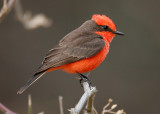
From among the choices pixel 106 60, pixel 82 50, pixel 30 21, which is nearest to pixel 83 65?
pixel 82 50

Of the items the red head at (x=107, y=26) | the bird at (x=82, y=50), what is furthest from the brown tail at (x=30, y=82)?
the red head at (x=107, y=26)

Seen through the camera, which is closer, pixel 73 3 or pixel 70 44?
pixel 70 44

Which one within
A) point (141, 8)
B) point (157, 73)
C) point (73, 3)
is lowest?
point (157, 73)

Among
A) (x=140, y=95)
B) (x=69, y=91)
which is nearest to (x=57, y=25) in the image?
(x=69, y=91)

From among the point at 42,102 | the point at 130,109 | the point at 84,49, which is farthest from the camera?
the point at 130,109

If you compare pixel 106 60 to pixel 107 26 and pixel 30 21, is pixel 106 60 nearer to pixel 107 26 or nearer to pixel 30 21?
pixel 107 26

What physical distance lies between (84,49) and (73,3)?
5080 mm

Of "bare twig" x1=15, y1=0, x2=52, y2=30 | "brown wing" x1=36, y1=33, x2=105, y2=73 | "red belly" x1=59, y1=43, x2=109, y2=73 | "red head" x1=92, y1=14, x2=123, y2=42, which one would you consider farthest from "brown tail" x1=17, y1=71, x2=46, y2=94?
"red head" x1=92, y1=14, x2=123, y2=42

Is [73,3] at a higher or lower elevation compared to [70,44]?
→ higher

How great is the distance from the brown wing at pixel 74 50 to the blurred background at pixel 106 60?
396cm

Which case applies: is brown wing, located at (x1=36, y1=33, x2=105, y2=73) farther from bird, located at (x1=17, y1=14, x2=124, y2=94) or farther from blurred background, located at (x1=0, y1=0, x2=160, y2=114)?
blurred background, located at (x1=0, y1=0, x2=160, y2=114)

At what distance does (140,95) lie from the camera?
1002 cm

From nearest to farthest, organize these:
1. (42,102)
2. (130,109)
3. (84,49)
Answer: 1. (84,49)
2. (42,102)
3. (130,109)

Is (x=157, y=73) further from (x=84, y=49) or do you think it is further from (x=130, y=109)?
(x=84, y=49)
